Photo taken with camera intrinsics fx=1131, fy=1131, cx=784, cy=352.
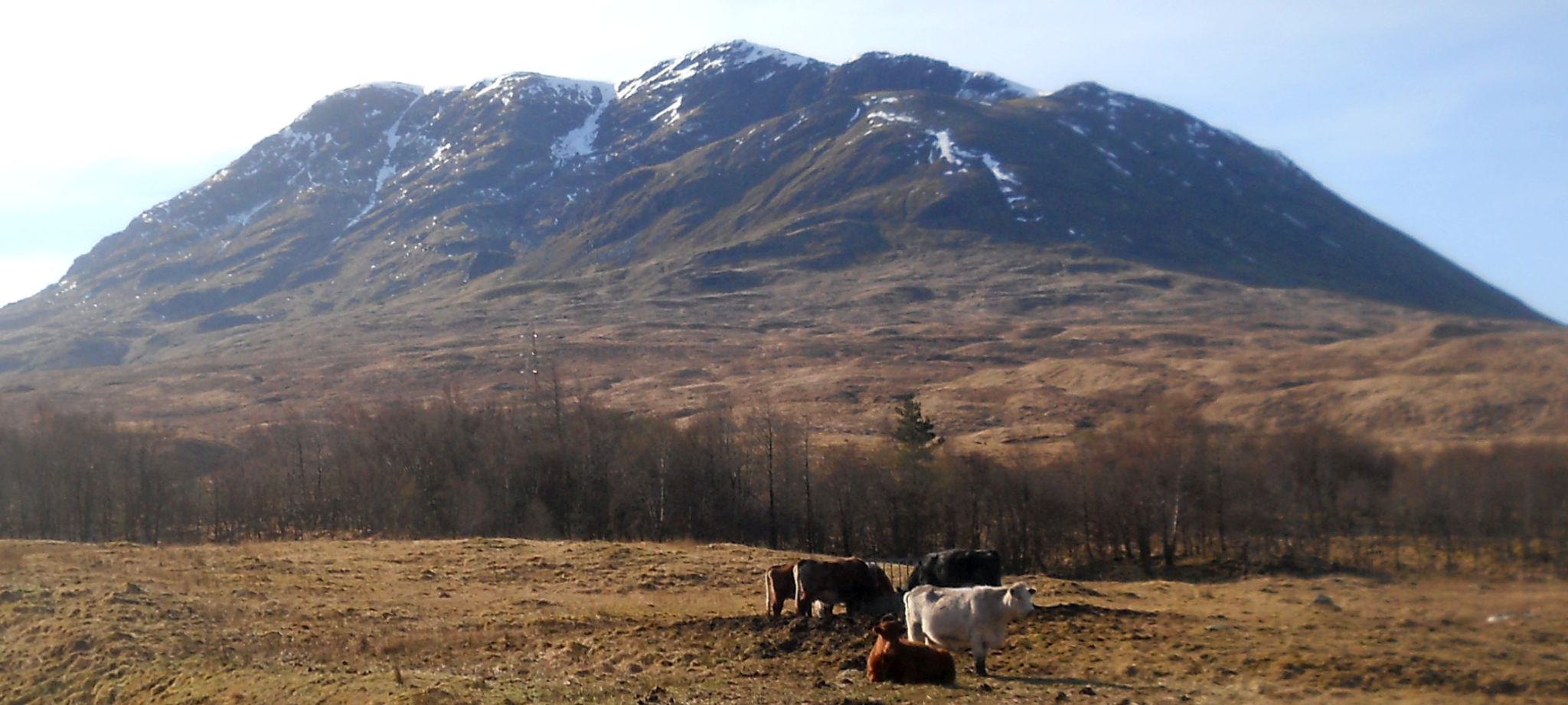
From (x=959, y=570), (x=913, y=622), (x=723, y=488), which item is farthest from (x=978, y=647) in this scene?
(x=723, y=488)

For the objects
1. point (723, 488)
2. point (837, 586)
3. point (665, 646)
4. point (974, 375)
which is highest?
point (974, 375)

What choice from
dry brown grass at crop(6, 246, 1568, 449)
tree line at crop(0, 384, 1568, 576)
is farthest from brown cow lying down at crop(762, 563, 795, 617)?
dry brown grass at crop(6, 246, 1568, 449)

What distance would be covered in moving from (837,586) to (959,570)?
12.3 ft

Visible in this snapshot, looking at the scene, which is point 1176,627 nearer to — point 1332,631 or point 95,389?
point 1332,631

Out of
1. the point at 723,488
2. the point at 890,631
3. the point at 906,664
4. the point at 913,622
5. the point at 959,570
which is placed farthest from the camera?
the point at 723,488

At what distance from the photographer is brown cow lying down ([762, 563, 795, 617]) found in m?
29.2

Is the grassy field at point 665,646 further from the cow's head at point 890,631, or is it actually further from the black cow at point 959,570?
the black cow at point 959,570

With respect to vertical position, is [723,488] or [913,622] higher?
[913,622]

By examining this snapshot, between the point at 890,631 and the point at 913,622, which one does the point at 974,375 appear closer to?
the point at 913,622

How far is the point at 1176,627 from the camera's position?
25125mm

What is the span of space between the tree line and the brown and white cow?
31.4 metres

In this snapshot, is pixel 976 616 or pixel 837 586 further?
pixel 837 586

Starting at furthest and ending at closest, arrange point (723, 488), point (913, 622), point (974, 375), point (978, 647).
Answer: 1. point (974, 375)
2. point (723, 488)
3. point (913, 622)
4. point (978, 647)

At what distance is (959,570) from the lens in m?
30.4
